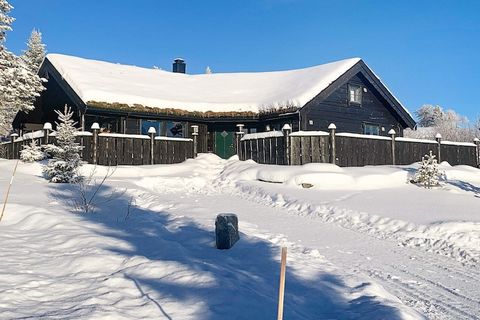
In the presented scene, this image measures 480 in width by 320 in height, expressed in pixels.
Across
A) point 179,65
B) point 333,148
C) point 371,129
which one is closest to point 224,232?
point 333,148

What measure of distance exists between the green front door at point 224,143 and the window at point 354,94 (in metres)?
7.52

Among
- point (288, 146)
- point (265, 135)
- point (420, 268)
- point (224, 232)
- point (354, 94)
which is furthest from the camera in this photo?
point (354, 94)

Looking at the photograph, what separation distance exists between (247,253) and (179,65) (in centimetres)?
2826

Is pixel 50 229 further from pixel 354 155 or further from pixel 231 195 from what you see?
pixel 354 155

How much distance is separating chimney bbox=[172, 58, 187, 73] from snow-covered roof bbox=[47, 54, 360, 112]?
3.71m

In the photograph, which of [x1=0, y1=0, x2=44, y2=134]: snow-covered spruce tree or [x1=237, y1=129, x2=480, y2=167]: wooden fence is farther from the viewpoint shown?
[x1=0, y1=0, x2=44, y2=134]: snow-covered spruce tree

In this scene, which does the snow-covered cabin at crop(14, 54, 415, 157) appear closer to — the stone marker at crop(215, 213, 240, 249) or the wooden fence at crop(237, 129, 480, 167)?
the wooden fence at crop(237, 129, 480, 167)

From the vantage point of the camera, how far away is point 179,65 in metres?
32.4

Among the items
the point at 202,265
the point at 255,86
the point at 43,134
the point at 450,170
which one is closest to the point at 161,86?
the point at 255,86

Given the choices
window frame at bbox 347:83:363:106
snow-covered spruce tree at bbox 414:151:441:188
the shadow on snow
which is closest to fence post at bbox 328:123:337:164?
snow-covered spruce tree at bbox 414:151:441:188

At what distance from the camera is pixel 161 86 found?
79.4 ft

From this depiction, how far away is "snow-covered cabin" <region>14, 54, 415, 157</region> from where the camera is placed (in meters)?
19.7

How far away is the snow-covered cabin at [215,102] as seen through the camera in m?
19.7

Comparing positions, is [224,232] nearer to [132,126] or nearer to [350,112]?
[132,126]
